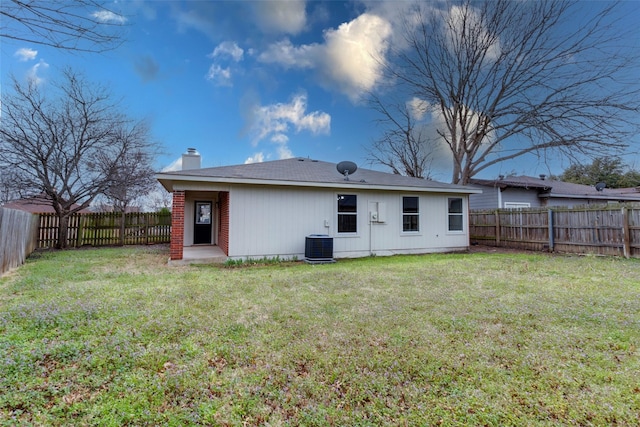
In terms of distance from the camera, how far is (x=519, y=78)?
1605cm

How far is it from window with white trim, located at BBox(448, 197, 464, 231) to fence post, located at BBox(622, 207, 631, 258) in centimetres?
454

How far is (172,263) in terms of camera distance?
26.4 ft

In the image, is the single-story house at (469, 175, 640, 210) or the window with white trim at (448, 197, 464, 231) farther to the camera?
the single-story house at (469, 175, 640, 210)

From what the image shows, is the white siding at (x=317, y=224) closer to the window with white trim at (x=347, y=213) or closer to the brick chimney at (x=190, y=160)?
the window with white trim at (x=347, y=213)

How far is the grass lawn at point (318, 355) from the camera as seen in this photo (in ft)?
6.78

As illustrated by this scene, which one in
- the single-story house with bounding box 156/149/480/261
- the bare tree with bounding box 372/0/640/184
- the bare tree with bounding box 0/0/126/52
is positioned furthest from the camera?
the bare tree with bounding box 372/0/640/184

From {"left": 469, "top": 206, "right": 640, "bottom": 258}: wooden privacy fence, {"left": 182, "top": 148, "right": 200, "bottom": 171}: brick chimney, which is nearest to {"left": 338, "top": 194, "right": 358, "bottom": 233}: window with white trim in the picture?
{"left": 182, "top": 148, "right": 200, "bottom": 171}: brick chimney

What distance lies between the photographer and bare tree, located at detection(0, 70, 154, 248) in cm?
1065

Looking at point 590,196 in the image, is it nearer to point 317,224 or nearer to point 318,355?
point 317,224

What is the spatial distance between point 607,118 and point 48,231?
24737 mm

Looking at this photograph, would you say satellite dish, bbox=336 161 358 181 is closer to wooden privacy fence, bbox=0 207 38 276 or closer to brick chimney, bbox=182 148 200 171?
brick chimney, bbox=182 148 200 171

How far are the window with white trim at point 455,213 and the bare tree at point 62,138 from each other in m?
13.8

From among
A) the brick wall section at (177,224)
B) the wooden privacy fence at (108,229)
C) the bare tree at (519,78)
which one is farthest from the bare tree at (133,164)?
the bare tree at (519,78)

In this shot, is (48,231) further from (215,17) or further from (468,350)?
(468,350)
